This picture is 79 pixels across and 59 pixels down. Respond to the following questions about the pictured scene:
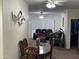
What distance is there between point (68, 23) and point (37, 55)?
612 centimetres

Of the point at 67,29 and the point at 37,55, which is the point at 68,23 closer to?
the point at 67,29

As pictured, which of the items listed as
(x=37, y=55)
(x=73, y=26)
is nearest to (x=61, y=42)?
(x=73, y=26)

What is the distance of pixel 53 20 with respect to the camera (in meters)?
14.4

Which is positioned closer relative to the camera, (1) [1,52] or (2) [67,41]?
(1) [1,52]

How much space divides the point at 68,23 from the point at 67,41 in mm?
1141

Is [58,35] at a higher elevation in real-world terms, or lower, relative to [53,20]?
lower

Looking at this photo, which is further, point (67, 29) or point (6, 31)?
point (67, 29)

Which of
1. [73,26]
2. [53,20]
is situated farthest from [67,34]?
[53,20]

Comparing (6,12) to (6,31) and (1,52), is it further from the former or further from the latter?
(1,52)

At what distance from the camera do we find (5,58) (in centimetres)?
312

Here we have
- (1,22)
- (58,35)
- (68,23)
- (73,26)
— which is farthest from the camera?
(58,35)

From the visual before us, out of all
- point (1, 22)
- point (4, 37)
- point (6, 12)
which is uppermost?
point (6, 12)

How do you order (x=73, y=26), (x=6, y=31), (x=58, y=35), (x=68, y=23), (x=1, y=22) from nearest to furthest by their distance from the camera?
(x=1, y=22), (x=6, y=31), (x=68, y=23), (x=73, y=26), (x=58, y=35)

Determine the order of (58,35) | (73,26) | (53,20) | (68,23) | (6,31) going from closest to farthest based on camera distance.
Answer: (6,31), (68,23), (73,26), (58,35), (53,20)
